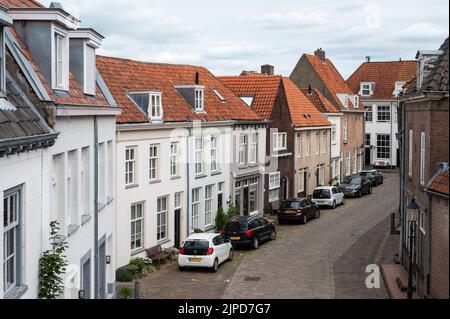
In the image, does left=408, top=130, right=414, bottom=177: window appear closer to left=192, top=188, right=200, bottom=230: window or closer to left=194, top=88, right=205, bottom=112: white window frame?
left=192, top=188, right=200, bottom=230: window

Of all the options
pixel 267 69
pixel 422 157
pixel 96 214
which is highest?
pixel 267 69

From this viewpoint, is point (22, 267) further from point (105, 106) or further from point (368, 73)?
point (368, 73)

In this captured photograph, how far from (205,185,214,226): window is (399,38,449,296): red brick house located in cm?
1117

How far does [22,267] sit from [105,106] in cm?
734

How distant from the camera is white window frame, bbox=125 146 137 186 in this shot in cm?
2598

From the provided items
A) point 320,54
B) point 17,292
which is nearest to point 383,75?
point 320,54

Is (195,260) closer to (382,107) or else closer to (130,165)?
(130,165)

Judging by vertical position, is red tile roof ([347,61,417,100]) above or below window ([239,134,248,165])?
above

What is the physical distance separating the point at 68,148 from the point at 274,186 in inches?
1101

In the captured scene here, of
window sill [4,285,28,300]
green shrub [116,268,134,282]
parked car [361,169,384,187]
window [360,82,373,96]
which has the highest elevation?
window [360,82,373,96]

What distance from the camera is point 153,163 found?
28.1 meters

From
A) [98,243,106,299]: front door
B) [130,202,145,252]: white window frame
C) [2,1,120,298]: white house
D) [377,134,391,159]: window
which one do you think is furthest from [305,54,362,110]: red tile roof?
[98,243,106,299]: front door

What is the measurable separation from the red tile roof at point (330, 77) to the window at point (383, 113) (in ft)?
15.8
